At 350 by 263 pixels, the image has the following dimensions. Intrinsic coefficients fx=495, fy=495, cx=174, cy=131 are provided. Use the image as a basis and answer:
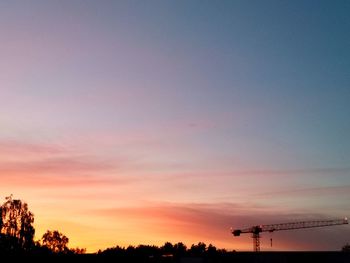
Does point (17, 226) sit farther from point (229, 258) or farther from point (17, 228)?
point (229, 258)

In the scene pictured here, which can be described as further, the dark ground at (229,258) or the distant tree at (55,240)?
the distant tree at (55,240)

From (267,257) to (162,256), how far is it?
17.2 meters

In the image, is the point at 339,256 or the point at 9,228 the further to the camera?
the point at 9,228

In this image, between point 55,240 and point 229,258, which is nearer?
point 229,258

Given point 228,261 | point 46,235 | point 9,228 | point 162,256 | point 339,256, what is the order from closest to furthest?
1. point 339,256
2. point 228,261
3. point 162,256
4. point 9,228
5. point 46,235

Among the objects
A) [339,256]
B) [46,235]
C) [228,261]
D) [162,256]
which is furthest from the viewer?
[46,235]

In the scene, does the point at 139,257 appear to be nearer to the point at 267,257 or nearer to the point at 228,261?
the point at 228,261

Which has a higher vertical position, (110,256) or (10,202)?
(10,202)

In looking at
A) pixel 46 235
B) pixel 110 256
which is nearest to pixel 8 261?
pixel 110 256

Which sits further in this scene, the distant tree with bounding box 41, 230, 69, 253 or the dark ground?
the distant tree with bounding box 41, 230, 69, 253

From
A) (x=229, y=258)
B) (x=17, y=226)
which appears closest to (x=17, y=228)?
(x=17, y=226)

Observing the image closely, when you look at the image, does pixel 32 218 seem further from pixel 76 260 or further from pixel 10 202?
pixel 76 260

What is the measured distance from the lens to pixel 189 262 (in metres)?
72.1

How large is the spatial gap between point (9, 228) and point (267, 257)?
187ft
